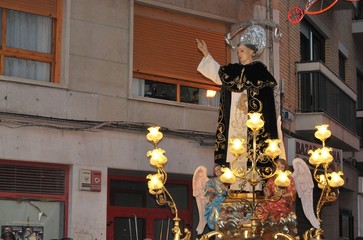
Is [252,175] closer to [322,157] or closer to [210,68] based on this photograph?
[322,157]

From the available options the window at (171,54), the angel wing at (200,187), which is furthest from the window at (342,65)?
the angel wing at (200,187)

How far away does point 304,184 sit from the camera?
14516 mm

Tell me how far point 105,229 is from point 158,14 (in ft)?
13.0

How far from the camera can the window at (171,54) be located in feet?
55.3

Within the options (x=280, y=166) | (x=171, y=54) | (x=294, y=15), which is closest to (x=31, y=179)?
(x=171, y=54)

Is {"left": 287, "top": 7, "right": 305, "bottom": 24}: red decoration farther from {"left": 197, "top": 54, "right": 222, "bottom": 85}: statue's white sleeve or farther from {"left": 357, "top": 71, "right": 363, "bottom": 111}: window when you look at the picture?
{"left": 357, "top": 71, "right": 363, "bottom": 111}: window

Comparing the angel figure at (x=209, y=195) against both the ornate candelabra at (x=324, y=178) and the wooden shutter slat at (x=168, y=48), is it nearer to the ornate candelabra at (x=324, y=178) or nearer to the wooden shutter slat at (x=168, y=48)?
the ornate candelabra at (x=324, y=178)

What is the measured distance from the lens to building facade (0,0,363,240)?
15.0m

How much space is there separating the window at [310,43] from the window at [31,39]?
756 centimetres

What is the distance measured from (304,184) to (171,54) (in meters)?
4.03

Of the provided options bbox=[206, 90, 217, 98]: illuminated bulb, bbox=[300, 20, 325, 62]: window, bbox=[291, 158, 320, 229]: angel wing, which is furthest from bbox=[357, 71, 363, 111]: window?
bbox=[291, 158, 320, 229]: angel wing

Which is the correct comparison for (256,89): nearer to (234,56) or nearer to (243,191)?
(243,191)

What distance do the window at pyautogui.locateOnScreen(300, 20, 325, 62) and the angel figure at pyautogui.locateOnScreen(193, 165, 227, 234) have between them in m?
7.39

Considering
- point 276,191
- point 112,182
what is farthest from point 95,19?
point 276,191
